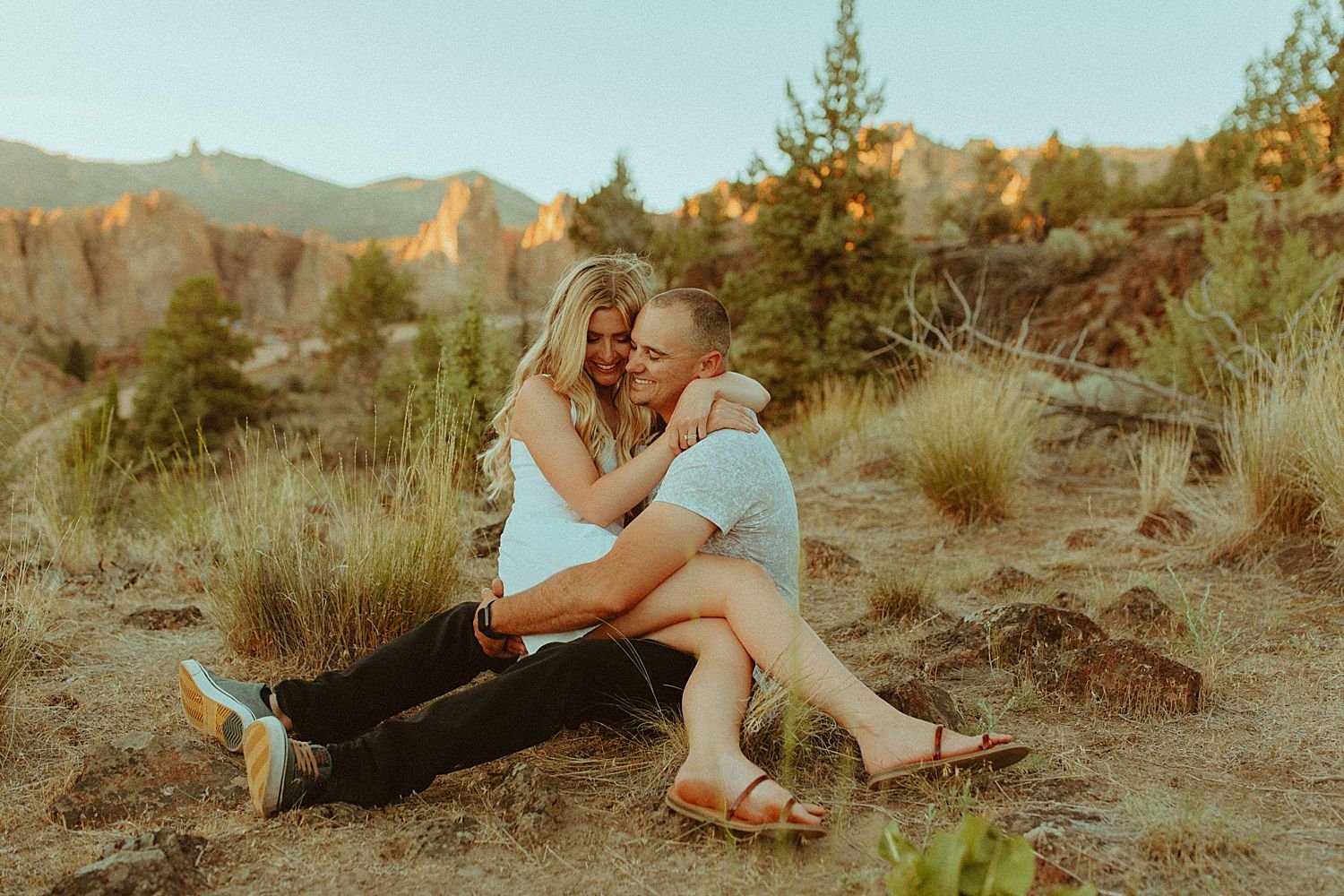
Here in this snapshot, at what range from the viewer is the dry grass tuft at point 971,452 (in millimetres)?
5383

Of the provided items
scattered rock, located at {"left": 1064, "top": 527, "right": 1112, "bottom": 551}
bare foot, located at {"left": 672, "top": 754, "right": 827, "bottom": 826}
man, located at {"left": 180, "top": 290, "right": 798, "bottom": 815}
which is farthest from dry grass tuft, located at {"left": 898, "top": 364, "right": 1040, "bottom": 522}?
bare foot, located at {"left": 672, "top": 754, "right": 827, "bottom": 826}

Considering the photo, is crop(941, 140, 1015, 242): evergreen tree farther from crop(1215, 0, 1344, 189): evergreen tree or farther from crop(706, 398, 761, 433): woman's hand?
crop(706, 398, 761, 433): woman's hand

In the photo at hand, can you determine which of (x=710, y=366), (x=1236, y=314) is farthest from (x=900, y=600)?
(x=1236, y=314)

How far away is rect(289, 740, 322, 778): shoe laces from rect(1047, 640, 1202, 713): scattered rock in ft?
6.85

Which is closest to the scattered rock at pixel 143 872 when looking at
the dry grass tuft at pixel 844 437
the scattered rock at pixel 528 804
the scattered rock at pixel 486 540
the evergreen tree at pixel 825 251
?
the scattered rock at pixel 528 804

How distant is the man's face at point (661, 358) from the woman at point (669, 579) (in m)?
0.12

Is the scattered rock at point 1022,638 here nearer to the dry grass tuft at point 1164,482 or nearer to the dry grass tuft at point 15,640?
the dry grass tuft at point 1164,482

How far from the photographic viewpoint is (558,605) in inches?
98.9

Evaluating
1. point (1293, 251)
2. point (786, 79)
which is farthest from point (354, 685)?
point (786, 79)

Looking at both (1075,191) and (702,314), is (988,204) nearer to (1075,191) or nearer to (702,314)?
(1075,191)

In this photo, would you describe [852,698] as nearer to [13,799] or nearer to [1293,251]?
[13,799]

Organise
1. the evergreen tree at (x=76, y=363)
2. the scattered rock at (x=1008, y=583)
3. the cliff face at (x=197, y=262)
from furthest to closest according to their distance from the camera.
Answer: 1. the cliff face at (x=197, y=262)
2. the evergreen tree at (x=76, y=363)
3. the scattered rock at (x=1008, y=583)

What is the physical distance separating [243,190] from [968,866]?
116359 millimetres

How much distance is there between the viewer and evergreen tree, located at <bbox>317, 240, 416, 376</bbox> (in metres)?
28.1
